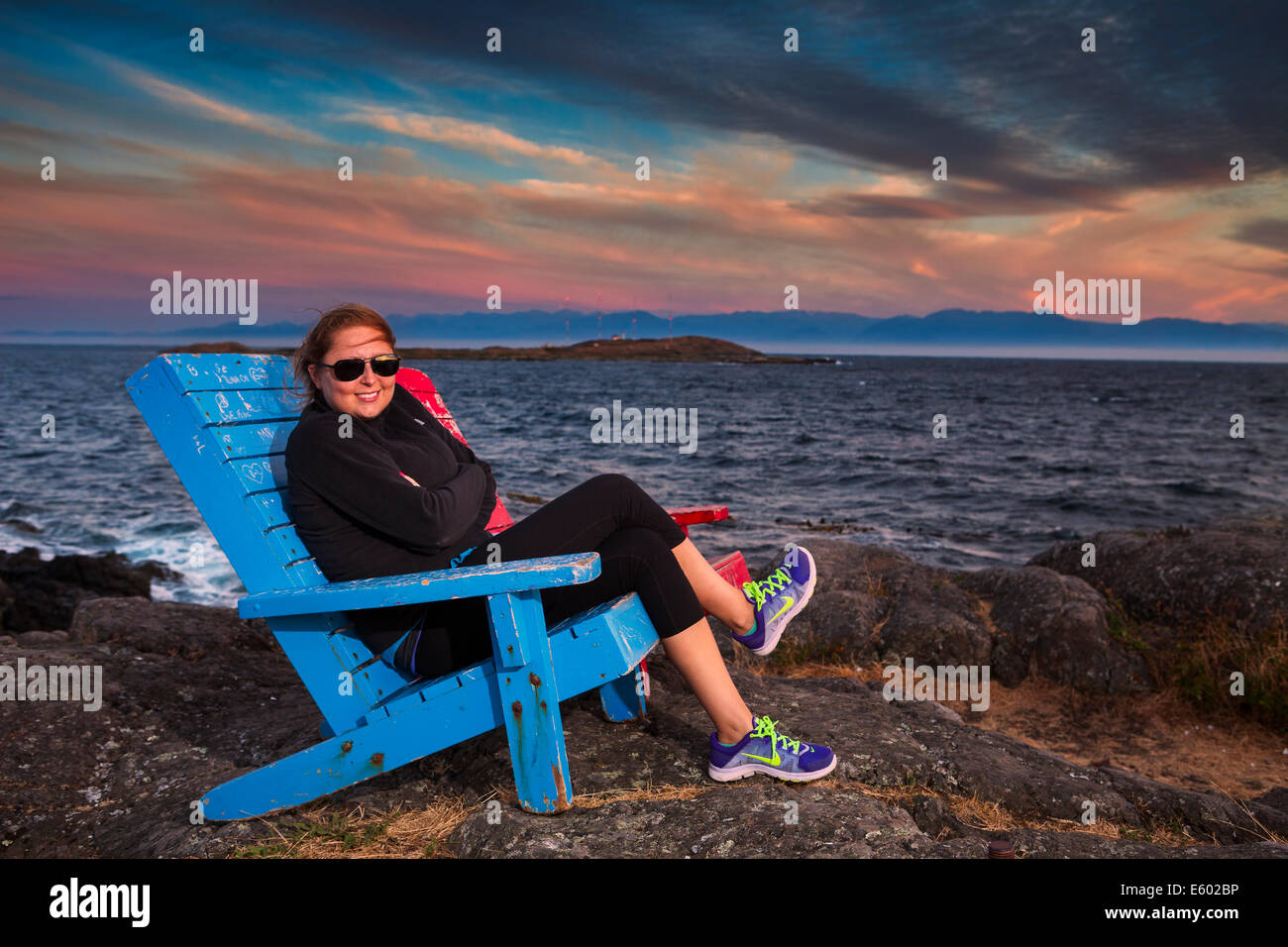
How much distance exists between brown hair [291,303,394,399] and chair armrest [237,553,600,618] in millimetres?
849

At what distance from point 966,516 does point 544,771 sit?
1477 centimetres

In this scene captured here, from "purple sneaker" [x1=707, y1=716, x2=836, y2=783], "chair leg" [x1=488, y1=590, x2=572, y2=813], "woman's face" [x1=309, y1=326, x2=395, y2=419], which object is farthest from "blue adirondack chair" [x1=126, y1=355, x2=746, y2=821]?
"purple sneaker" [x1=707, y1=716, x2=836, y2=783]

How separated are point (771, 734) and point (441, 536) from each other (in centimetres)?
136

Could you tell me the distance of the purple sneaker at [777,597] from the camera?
11.1ft

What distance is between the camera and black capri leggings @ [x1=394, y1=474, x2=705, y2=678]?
9.43 ft

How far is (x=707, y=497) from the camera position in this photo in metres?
16.7

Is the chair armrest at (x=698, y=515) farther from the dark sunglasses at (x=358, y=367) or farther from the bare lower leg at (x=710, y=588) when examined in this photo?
the dark sunglasses at (x=358, y=367)

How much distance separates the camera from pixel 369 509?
2801mm

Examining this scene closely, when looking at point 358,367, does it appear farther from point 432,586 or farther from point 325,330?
point 432,586

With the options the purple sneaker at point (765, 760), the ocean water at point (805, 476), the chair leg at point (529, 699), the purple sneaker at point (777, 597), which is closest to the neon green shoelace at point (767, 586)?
the purple sneaker at point (777, 597)

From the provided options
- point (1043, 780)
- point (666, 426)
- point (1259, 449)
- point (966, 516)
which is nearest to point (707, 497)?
point (966, 516)

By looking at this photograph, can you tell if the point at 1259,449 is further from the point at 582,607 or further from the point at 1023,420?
the point at 582,607

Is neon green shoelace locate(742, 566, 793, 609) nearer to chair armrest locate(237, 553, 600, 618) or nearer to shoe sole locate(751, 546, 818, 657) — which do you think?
shoe sole locate(751, 546, 818, 657)
